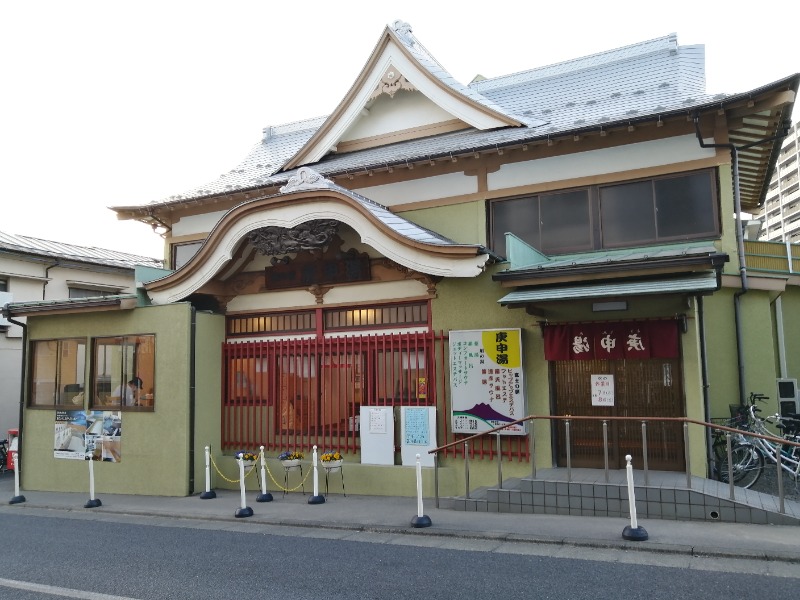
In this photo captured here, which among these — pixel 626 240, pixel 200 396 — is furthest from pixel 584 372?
pixel 200 396

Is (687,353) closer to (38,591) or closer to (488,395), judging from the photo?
(488,395)

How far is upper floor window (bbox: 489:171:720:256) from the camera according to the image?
11.4 m

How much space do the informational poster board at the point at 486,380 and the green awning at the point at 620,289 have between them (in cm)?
131

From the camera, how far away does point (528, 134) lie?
40.8 feet

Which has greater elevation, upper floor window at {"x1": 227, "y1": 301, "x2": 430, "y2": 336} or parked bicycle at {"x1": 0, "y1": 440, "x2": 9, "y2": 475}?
upper floor window at {"x1": 227, "y1": 301, "x2": 430, "y2": 336}

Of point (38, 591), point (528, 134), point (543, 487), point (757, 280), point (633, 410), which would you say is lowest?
point (38, 591)

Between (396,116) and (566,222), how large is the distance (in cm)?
530

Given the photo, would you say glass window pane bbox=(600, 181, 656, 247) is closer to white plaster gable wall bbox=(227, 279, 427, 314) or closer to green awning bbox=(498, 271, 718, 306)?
green awning bbox=(498, 271, 718, 306)

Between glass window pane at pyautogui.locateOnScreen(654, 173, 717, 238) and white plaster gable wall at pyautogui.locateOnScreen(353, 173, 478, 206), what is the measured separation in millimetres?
3624

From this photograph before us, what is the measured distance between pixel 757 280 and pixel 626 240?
3308 mm

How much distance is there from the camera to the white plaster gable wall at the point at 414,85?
1391 cm

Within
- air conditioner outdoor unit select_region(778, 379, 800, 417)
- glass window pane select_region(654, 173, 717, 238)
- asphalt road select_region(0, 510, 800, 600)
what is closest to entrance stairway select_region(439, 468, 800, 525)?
asphalt road select_region(0, 510, 800, 600)

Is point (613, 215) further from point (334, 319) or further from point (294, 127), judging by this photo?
point (294, 127)

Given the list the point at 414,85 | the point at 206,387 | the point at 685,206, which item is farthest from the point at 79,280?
the point at 685,206
